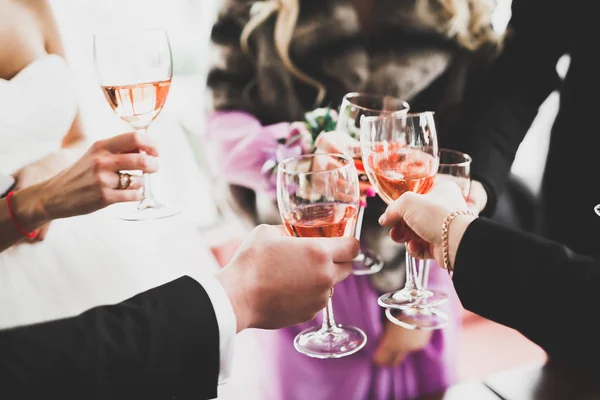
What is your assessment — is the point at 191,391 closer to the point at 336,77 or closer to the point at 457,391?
the point at 457,391

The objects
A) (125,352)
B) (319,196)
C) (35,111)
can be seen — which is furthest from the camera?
(35,111)

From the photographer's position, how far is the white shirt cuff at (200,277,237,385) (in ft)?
2.00

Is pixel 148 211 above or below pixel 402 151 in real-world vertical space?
below

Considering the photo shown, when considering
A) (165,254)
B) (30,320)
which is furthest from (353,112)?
(30,320)

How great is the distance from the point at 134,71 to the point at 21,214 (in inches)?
12.8

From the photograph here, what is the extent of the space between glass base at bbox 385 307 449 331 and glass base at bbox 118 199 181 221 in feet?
1.57

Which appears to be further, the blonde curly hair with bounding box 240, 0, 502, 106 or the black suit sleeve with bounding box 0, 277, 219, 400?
the blonde curly hair with bounding box 240, 0, 502, 106

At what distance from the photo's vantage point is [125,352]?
1.89ft

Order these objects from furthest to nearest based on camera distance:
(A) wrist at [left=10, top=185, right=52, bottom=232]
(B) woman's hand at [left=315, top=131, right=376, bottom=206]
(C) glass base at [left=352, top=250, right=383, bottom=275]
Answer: (C) glass base at [left=352, top=250, right=383, bottom=275], (B) woman's hand at [left=315, top=131, right=376, bottom=206], (A) wrist at [left=10, top=185, right=52, bottom=232]

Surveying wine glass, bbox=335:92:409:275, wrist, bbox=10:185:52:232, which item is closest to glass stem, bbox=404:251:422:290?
wine glass, bbox=335:92:409:275

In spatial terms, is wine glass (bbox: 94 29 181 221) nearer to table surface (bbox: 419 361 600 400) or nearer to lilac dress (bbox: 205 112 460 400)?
lilac dress (bbox: 205 112 460 400)

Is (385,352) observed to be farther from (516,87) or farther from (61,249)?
(516,87)

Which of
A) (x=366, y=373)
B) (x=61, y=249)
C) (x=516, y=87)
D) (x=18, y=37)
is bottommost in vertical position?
(x=366, y=373)

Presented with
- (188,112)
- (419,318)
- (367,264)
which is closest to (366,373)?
(419,318)
